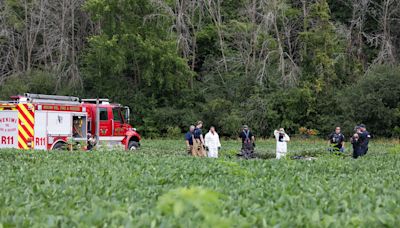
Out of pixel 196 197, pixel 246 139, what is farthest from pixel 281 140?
pixel 196 197

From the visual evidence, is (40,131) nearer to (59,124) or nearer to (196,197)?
(59,124)

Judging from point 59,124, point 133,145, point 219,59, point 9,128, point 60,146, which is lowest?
point 133,145

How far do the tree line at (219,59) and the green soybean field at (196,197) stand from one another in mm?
33995

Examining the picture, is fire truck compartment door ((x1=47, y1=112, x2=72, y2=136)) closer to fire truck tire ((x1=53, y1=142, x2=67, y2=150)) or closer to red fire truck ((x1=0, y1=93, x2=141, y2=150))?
red fire truck ((x1=0, y1=93, x2=141, y2=150))

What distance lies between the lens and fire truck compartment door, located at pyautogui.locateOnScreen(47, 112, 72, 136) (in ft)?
81.9

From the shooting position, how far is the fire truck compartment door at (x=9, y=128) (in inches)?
966

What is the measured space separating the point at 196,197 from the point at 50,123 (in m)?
21.3

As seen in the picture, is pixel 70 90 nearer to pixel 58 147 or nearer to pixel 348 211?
pixel 58 147

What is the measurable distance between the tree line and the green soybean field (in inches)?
1338

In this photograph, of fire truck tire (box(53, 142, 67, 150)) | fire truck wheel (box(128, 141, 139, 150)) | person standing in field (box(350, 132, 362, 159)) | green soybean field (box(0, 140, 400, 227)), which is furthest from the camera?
fire truck wheel (box(128, 141, 139, 150))

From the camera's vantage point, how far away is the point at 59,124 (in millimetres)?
25312

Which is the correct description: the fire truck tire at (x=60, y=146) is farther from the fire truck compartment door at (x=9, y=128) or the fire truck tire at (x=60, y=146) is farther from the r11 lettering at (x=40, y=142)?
the fire truck compartment door at (x=9, y=128)

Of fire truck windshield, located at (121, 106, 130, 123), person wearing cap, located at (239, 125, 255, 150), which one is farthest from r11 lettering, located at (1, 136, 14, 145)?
person wearing cap, located at (239, 125, 255, 150)

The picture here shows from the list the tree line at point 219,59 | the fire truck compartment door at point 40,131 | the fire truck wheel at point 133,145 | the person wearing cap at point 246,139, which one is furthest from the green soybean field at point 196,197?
the tree line at point 219,59
